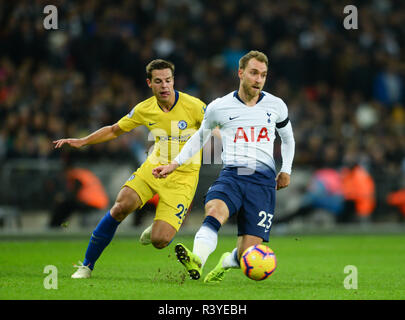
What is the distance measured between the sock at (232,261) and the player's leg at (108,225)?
113cm

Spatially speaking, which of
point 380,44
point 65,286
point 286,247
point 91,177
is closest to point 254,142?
point 65,286

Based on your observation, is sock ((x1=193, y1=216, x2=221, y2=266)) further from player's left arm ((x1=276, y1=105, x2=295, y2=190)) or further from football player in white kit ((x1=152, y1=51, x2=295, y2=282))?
player's left arm ((x1=276, y1=105, x2=295, y2=190))

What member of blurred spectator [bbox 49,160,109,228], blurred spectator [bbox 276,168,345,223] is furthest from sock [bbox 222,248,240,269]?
blurred spectator [bbox 276,168,345,223]

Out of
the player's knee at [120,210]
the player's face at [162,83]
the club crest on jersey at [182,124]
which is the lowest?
the player's knee at [120,210]

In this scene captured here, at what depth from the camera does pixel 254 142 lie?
7.82 meters

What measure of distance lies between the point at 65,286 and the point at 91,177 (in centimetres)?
858

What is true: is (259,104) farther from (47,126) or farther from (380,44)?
(380,44)

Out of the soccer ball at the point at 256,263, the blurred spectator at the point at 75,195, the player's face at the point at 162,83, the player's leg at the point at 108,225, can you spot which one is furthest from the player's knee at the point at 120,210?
the blurred spectator at the point at 75,195

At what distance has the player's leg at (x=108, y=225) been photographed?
27.5 ft

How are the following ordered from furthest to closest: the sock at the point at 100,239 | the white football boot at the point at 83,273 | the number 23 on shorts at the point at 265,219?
the sock at the point at 100,239 < the white football boot at the point at 83,273 < the number 23 on shorts at the point at 265,219

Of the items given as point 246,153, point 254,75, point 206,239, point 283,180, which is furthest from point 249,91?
point 206,239

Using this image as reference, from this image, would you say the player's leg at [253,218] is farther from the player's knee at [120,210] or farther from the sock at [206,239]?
the player's knee at [120,210]

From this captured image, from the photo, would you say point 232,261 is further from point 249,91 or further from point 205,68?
point 205,68

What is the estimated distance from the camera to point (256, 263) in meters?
7.34
